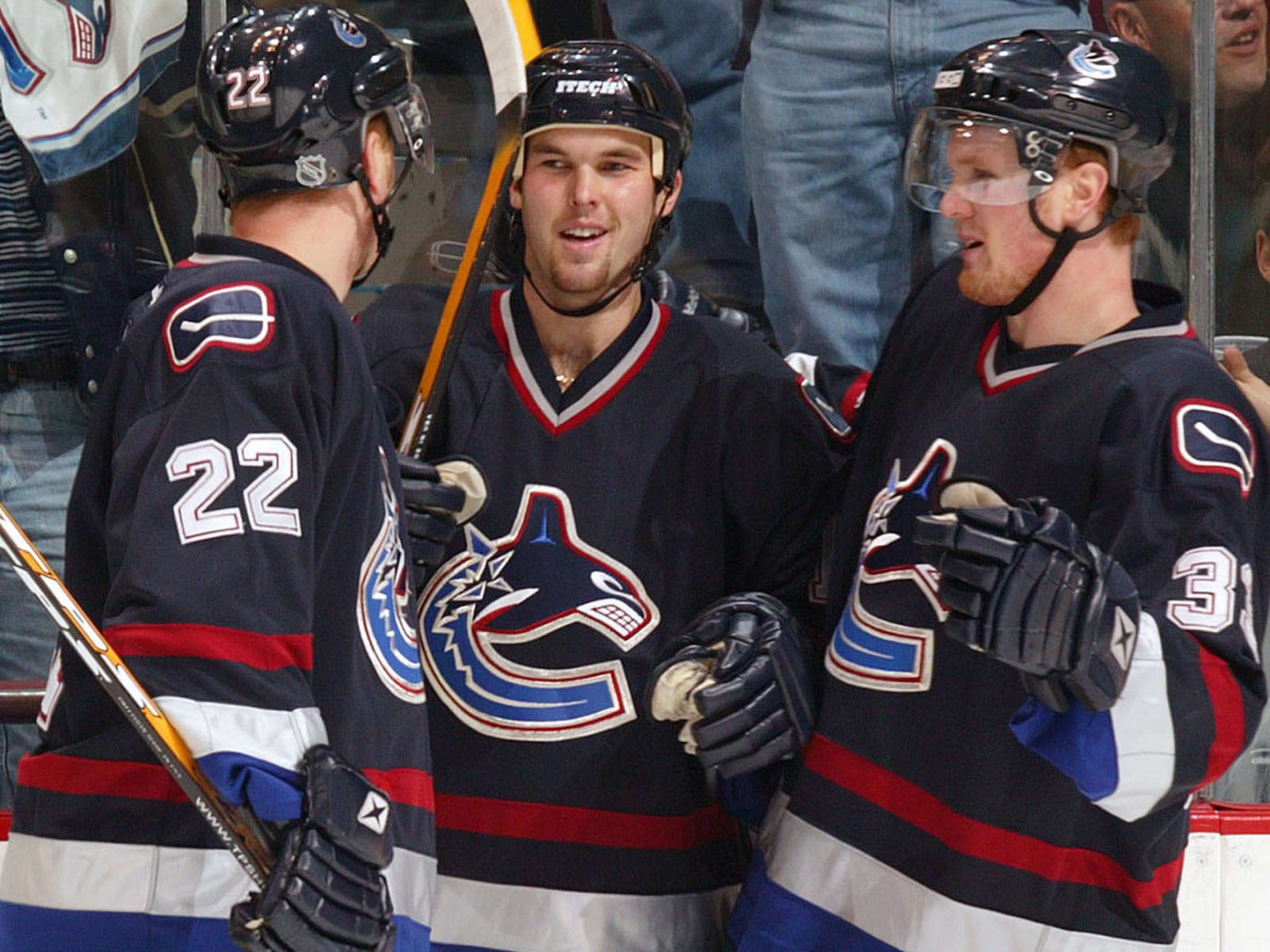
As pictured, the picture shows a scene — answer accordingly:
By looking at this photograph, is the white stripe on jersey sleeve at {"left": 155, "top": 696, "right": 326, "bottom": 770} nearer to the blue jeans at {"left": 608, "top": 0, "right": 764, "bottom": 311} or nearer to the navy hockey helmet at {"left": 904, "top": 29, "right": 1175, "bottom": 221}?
the navy hockey helmet at {"left": 904, "top": 29, "right": 1175, "bottom": 221}

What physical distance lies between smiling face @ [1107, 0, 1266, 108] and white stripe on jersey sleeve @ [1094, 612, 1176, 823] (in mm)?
1296

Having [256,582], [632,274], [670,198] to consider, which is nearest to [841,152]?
[670,198]

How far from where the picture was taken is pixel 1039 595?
162 cm

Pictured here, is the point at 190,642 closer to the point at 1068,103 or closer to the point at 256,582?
the point at 256,582

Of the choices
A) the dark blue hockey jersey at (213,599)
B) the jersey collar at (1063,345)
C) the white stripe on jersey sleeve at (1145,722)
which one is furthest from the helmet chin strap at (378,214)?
the white stripe on jersey sleeve at (1145,722)

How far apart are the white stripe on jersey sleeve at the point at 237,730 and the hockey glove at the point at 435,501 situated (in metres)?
0.47

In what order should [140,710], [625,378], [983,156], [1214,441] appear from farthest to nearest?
[625,378], [983,156], [1214,441], [140,710]

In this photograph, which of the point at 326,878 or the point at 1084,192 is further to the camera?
the point at 1084,192

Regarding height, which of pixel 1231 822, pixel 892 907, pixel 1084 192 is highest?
pixel 1084 192

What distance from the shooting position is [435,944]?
226 cm

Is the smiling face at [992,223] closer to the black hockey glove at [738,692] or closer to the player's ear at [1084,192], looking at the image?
the player's ear at [1084,192]

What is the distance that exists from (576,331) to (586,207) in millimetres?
177

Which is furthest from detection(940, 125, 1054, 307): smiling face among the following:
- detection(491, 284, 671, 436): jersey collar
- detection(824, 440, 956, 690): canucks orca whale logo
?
detection(491, 284, 671, 436): jersey collar

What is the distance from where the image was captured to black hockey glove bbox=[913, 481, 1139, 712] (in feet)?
5.33
